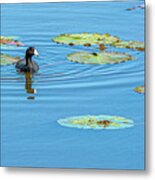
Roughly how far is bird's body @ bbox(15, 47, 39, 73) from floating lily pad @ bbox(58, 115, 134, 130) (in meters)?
0.29

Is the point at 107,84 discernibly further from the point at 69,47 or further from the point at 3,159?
the point at 3,159

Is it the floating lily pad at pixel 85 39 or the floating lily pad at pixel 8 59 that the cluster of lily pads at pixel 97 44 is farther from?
the floating lily pad at pixel 8 59

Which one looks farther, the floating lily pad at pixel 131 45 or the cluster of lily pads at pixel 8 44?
the cluster of lily pads at pixel 8 44

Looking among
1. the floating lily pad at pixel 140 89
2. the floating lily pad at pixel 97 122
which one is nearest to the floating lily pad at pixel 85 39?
the floating lily pad at pixel 140 89

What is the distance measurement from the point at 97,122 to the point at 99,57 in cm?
31

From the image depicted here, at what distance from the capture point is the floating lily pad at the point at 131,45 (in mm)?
2855

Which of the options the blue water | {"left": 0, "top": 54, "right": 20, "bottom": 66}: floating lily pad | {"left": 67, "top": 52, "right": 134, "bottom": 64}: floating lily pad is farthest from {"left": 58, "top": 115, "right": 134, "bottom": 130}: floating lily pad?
{"left": 0, "top": 54, "right": 20, "bottom": 66}: floating lily pad

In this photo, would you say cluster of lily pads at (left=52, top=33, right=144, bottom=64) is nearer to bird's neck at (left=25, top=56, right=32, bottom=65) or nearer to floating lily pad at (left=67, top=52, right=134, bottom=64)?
floating lily pad at (left=67, top=52, right=134, bottom=64)

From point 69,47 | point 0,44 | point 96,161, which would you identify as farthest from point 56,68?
point 96,161

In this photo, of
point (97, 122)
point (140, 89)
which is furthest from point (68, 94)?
point (140, 89)

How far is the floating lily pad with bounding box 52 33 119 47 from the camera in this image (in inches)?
114

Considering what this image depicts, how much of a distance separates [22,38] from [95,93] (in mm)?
454

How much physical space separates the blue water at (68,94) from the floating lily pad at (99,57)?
0.02 m

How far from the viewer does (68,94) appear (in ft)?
9.57
